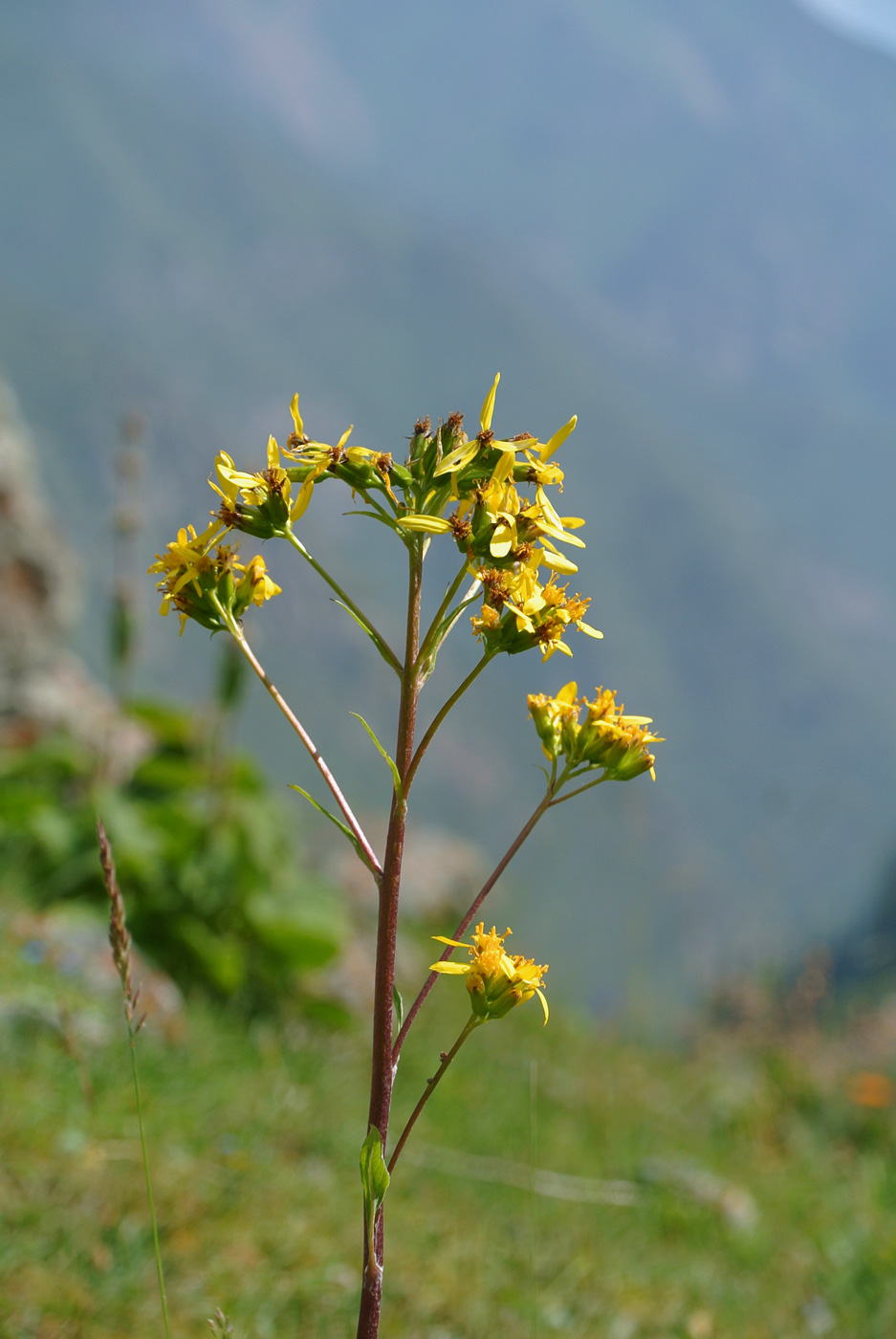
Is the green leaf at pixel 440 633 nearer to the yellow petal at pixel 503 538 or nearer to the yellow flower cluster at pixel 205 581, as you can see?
the yellow petal at pixel 503 538

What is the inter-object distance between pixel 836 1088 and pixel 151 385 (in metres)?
10.5

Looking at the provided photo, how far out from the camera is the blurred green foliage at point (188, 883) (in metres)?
4.47

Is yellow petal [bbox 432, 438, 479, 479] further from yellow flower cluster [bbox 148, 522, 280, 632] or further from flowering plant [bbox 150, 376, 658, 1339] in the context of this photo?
yellow flower cluster [bbox 148, 522, 280, 632]

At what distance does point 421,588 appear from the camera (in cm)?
133

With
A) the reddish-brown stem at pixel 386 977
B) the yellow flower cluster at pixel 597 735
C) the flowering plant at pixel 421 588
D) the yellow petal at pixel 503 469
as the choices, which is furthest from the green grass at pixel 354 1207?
the yellow petal at pixel 503 469

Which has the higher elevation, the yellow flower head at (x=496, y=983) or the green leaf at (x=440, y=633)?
the green leaf at (x=440, y=633)

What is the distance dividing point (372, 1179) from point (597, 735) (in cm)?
68

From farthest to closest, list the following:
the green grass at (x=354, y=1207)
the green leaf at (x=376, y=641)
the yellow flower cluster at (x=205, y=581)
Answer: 1. the green grass at (x=354, y=1207)
2. the yellow flower cluster at (x=205, y=581)
3. the green leaf at (x=376, y=641)

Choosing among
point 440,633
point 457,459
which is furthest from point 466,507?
point 440,633

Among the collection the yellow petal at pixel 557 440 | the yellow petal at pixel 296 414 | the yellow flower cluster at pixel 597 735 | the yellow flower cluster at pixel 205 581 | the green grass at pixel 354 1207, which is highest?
the yellow petal at pixel 296 414

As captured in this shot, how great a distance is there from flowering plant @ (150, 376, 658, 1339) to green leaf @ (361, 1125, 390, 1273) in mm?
15

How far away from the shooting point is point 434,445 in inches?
52.1

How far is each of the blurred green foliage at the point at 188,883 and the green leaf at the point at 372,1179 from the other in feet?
11.1

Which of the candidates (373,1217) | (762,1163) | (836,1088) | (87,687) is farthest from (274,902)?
(87,687)
